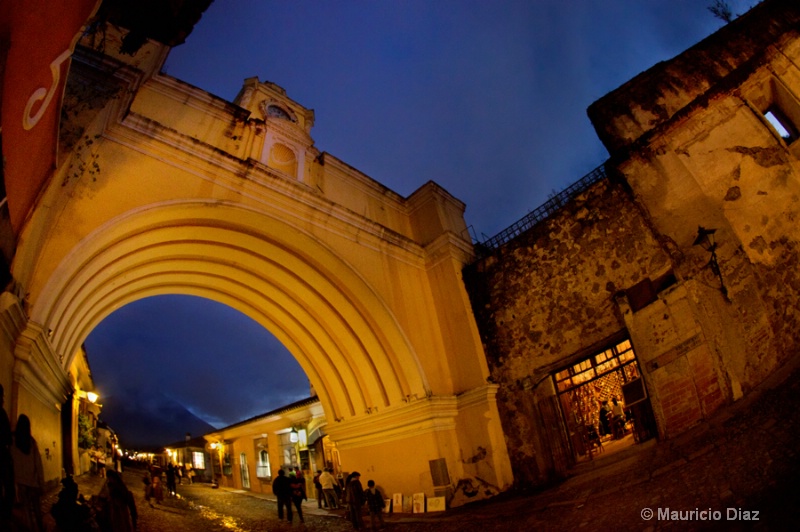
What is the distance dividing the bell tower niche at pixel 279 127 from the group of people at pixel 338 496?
6.62 metres

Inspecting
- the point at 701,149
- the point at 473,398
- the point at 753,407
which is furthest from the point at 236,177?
the point at 753,407

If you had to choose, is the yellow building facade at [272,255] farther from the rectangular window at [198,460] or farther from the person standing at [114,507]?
the rectangular window at [198,460]

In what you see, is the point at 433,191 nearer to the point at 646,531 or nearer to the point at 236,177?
the point at 236,177

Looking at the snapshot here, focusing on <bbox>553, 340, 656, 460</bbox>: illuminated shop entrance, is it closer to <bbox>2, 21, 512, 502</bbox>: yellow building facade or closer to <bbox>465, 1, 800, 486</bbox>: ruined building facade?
<bbox>465, 1, 800, 486</bbox>: ruined building facade

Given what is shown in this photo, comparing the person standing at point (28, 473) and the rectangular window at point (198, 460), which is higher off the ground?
the person standing at point (28, 473)

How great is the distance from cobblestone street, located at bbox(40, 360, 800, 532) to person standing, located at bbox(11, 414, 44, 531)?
1.52 feet

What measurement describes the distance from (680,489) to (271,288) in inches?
319

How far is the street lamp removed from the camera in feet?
19.8

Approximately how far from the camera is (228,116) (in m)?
8.22

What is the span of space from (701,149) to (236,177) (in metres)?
8.29

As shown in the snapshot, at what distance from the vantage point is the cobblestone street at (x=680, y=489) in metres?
3.34

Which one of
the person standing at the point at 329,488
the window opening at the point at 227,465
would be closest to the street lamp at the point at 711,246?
the person standing at the point at 329,488

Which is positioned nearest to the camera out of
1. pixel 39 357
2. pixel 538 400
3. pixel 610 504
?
pixel 39 357

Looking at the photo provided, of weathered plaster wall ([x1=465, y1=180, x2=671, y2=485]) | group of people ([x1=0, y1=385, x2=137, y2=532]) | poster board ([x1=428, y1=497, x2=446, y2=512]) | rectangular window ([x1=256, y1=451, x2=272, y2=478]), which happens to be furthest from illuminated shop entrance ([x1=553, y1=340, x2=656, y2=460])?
rectangular window ([x1=256, y1=451, x2=272, y2=478])
